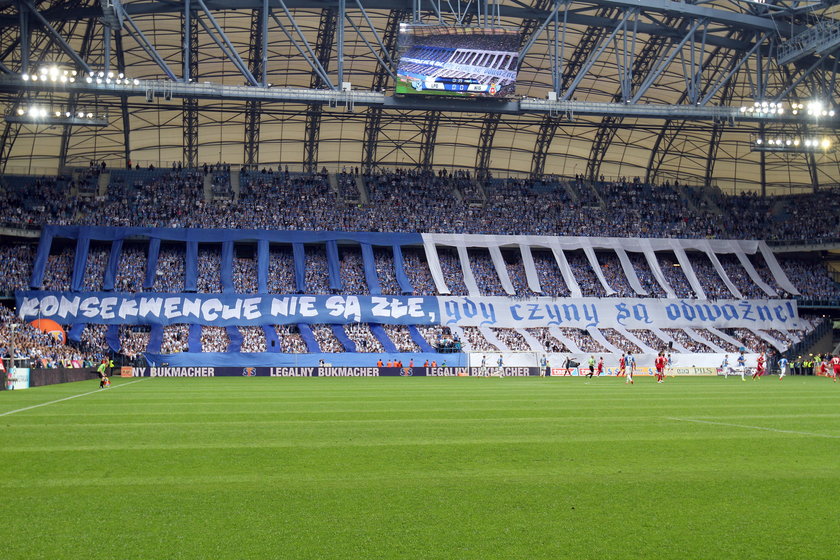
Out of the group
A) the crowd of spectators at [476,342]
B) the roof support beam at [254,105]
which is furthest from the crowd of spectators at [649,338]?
the roof support beam at [254,105]

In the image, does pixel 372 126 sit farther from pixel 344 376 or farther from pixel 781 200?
pixel 781 200

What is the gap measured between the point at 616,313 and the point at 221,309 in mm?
27668

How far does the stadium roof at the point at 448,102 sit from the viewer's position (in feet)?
155

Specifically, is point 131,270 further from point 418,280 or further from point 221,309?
point 418,280

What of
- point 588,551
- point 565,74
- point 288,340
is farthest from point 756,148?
point 588,551

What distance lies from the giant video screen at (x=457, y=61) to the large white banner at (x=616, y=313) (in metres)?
20.5

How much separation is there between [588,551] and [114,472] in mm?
6545

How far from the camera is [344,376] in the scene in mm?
51188

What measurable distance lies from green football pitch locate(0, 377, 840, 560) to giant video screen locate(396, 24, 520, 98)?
28.3m

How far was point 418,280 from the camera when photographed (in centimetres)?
6594

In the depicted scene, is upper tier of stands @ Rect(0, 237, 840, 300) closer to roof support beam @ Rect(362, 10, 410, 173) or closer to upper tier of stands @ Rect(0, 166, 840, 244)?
upper tier of stands @ Rect(0, 166, 840, 244)

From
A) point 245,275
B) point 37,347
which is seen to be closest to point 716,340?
point 245,275

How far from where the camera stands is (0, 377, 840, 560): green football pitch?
7484mm

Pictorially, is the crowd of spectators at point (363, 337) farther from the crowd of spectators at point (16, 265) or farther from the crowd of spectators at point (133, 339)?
the crowd of spectators at point (16, 265)
